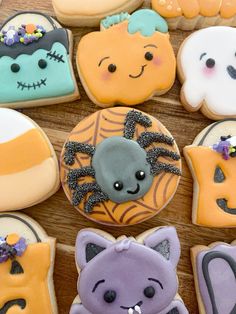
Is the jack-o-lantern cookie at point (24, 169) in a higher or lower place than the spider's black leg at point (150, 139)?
lower

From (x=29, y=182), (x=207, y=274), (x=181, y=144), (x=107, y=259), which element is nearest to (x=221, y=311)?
(x=207, y=274)

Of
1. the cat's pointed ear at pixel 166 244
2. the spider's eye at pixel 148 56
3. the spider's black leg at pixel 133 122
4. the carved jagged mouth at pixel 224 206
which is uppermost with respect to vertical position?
the spider's eye at pixel 148 56

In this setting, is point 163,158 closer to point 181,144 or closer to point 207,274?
point 181,144

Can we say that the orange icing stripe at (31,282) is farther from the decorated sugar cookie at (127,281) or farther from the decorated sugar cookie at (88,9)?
the decorated sugar cookie at (88,9)

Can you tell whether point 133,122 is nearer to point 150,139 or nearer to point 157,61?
point 150,139

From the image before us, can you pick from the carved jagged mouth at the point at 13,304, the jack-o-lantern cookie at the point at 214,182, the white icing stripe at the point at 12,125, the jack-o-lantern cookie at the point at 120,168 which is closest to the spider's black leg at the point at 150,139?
the jack-o-lantern cookie at the point at 120,168

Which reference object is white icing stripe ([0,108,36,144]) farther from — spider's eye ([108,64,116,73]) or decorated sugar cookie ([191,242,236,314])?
decorated sugar cookie ([191,242,236,314])

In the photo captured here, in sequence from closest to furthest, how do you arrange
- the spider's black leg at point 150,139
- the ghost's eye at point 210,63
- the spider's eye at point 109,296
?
the spider's eye at point 109,296
the spider's black leg at point 150,139
the ghost's eye at point 210,63

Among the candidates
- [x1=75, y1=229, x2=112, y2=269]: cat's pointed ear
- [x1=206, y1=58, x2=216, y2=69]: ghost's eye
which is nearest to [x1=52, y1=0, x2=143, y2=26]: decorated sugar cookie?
[x1=206, y1=58, x2=216, y2=69]: ghost's eye
